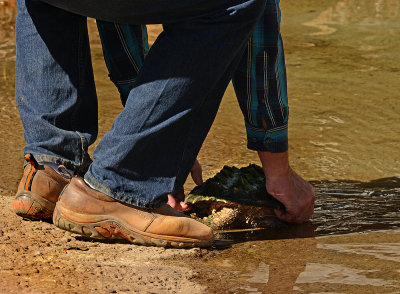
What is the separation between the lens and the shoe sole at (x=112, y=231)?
234 centimetres

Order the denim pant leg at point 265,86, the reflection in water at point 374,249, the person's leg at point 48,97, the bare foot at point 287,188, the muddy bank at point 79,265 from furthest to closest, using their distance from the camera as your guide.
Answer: the bare foot at point 287,188 < the denim pant leg at point 265,86 < the person's leg at point 48,97 < the reflection in water at point 374,249 < the muddy bank at point 79,265

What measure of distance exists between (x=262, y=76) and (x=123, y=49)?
1.73 ft

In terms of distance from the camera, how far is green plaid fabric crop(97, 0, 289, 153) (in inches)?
101

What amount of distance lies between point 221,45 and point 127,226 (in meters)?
0.61

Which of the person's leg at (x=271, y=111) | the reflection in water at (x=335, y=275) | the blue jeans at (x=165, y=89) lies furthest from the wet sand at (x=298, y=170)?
the blue jeans at (x=165, y=89)

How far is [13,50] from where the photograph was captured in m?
5.31

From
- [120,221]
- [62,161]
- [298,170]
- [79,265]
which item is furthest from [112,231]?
[298,170]

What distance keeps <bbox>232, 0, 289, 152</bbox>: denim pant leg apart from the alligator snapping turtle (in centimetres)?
16

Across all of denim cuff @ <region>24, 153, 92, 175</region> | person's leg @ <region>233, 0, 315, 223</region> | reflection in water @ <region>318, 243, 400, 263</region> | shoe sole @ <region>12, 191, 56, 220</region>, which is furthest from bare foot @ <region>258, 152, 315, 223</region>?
shoe sole @ <region>12, 191, 56, 220</region>

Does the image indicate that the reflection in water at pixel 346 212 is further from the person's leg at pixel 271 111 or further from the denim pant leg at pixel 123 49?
the denim pant leg at pixel 123 49

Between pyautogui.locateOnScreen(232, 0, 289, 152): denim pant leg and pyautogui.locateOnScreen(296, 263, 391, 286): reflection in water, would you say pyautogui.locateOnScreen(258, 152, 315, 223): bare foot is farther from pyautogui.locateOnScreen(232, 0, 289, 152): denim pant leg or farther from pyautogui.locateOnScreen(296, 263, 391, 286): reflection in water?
pyautogui.locateOnScreen(296, 263, 391, 286): reflection in water

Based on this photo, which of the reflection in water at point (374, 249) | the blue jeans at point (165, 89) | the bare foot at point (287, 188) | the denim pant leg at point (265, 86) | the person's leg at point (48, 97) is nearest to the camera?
the blue jeans at point (165, 89)

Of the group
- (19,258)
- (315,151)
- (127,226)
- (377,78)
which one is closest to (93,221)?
(127,226)

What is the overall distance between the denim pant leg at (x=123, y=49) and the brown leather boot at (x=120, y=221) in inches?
23.1
